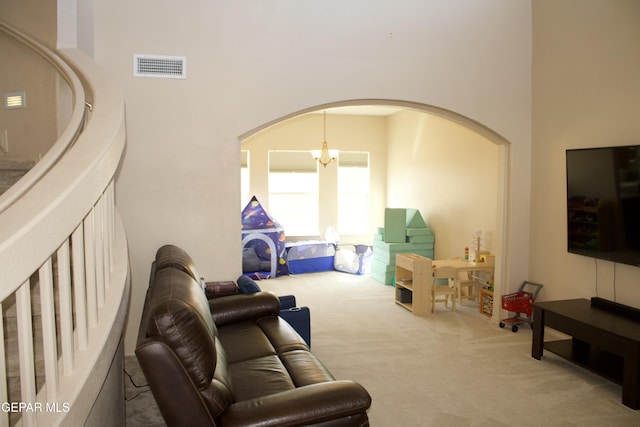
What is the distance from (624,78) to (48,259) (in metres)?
4.45

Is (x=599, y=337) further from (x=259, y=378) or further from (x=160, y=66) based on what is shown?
(x=160, y=66)

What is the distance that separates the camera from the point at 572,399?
336 cm

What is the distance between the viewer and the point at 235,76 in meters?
4.21

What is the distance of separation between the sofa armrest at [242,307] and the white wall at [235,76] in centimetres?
68

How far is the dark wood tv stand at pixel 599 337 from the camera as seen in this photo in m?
3.20

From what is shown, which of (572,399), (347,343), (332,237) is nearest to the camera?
(572,399)

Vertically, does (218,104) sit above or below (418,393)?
above

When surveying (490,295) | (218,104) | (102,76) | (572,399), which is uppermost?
(218,104)

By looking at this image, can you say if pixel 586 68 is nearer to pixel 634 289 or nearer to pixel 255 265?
pixel 634 289

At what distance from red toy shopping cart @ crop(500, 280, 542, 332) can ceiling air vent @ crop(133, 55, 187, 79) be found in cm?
399

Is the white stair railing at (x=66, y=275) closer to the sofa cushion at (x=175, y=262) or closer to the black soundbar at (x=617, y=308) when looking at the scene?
the sofa cushion at (x=175, y=262)

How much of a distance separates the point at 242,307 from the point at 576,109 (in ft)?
11.9

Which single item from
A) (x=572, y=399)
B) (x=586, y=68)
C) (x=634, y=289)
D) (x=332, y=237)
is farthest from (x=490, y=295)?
(x=332, y=237)

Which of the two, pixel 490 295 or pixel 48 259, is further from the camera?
pixel 490 295
